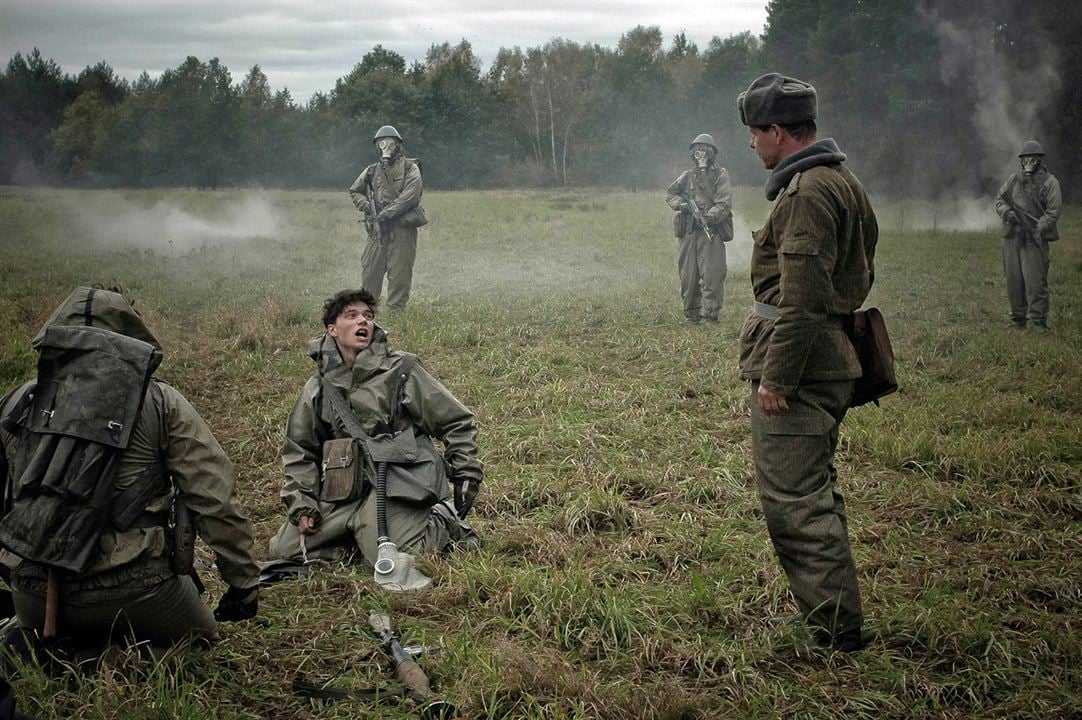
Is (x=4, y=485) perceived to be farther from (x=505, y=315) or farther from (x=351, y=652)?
(x=505, y=315)

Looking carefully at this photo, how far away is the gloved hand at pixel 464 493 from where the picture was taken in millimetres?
4898

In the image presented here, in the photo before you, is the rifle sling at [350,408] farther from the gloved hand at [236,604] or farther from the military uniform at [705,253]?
the military uniform at [705,253]

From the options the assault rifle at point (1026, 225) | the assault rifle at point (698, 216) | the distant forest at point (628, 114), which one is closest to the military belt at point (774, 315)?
the assault rifle at point (698, 216)

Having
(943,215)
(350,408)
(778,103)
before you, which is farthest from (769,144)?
(943,215)

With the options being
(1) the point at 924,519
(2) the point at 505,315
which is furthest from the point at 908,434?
(2) the point at 505,315

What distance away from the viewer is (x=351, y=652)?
3.79m

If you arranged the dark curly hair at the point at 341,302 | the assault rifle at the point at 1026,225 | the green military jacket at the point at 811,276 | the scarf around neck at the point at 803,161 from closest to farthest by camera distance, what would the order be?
1. the green military jacket at the point at 811,276
2. the scarf around neck at the point at 803,161
3. the dark curly hair at the point at 341,302
4. the assault rifle at the point at 1026,225

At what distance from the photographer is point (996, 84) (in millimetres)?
26953

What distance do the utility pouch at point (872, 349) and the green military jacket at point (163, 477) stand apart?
2.45 m

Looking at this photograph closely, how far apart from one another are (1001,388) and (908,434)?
2.13 m

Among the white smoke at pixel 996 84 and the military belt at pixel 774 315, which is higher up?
the white smoke at pixel 996 84

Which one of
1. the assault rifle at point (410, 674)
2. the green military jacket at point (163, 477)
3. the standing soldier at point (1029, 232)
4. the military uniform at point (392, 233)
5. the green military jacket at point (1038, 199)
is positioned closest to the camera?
the green military jacket at point (163, 477)

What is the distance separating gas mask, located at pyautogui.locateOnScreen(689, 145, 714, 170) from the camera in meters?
12.2

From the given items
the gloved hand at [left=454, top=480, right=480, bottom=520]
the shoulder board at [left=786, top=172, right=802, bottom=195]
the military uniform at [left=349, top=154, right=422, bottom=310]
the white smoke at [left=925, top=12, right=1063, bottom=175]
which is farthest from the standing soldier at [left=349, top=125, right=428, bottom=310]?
the white smoke at [left=925, top=12, right=1063, bottom=175]
